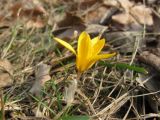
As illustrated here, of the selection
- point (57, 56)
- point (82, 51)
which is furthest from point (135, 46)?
point (82, 51)

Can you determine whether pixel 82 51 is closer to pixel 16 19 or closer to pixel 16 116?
pixel 16 116

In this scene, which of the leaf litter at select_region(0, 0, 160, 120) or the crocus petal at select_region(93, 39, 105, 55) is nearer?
the crocus petal at select_region(93, 39, 105, 55)

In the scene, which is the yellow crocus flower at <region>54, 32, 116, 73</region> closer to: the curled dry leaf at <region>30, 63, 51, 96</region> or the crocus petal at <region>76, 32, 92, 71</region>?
the crocus petal at <region>76, 32, 92, 71</region>

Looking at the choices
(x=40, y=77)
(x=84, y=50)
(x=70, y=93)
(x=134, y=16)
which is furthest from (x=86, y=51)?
(x=134, y=16)

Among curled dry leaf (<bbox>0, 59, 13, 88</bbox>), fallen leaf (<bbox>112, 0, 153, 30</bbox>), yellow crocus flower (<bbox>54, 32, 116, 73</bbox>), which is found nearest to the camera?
yellow crocus flower (<bbox>54, 32, 116, 73</bbox>)

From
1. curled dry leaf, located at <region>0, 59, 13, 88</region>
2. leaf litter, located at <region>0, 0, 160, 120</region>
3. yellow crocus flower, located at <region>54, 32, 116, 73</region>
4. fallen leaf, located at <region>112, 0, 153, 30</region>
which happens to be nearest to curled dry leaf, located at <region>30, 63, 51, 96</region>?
leaf litter, located at <region>0, 0, 160, 120</region>

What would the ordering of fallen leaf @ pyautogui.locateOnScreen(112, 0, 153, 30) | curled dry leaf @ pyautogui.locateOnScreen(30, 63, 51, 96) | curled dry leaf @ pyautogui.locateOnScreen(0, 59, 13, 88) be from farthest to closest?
fallen leaf @ pyautogui.locateOnScreen(112, 0, 153, 30) < curled dry leaf @ pyautogui.locateOnScreen(0, 59, 13, 88) < curled dry leaf @ pyautogui.locateOnScreen(30, 63, 51, 96)

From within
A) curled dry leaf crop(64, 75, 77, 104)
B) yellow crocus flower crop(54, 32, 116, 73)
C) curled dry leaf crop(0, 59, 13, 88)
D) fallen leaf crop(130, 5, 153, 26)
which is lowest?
curled dry leaf crop(64, 75, 77, 104)
